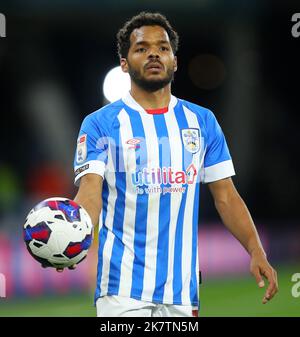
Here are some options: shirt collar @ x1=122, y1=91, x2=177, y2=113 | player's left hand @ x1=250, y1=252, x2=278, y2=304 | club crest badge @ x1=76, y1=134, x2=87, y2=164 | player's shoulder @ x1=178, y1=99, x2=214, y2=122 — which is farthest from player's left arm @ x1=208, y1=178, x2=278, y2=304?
club crest badge @ x1=76, y1=134, x2=87, y2=164

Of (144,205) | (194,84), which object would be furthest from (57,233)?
(194,84)

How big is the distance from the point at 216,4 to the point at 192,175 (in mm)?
12720

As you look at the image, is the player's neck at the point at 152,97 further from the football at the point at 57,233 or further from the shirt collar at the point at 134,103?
the football at the point at 57,233

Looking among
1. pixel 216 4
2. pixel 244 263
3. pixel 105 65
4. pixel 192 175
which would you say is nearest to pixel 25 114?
pixel 105 65

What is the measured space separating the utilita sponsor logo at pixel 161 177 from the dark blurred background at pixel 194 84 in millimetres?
10576

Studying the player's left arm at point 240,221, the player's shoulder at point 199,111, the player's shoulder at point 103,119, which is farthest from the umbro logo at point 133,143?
the player's left arm at point 240,221

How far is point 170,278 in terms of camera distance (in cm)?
457

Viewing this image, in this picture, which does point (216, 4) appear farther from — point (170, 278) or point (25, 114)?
point (170, 278)

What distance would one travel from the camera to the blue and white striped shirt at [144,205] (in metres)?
4.53

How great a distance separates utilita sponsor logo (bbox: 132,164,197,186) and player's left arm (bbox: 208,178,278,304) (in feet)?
0.97

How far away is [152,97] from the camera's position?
477cm

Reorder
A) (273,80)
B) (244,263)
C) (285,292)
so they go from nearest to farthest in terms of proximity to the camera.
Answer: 1. (285,292)
2. (244,263)
3. (273,80)

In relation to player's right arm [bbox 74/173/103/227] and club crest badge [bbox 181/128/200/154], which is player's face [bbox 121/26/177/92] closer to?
club crest badge [bbox 181/128/200/154]

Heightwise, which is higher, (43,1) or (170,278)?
(43,1)
